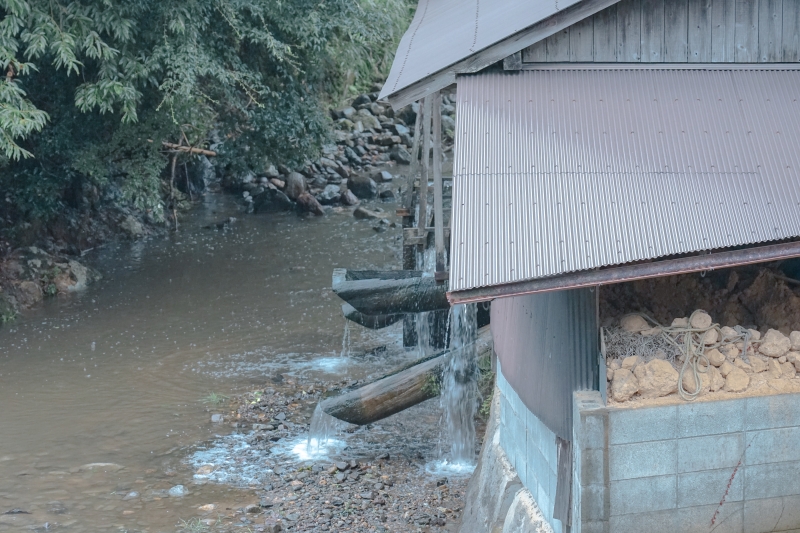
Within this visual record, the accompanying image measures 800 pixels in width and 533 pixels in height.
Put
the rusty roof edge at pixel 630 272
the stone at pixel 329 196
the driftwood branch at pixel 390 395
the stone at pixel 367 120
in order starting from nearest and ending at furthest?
the rusty roof edge at pixel 630 272 → the driftwood branch at pixel 390 395 → the stone at pixel 329 196 → the stone at pixel 367 120

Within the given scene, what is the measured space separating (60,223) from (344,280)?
28.6ft

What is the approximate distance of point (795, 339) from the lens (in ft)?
16.4

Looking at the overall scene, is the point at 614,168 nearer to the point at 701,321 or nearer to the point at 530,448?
the point at 701,321

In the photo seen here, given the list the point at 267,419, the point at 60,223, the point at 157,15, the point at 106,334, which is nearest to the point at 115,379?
the point at 106,334

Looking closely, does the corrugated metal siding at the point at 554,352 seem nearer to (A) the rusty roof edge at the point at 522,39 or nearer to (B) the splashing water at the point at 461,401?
(A) the rusty roof edge at the point at 522,39

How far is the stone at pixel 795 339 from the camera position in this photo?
4973mm

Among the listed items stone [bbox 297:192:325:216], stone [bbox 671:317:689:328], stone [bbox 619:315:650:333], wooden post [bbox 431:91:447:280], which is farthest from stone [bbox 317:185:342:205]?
stone [bbox 671:317:689:328]

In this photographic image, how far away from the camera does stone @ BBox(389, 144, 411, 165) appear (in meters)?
27.4

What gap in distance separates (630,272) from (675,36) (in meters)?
2.35

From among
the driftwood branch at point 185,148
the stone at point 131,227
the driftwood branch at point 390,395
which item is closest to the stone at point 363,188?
the driftwood branch at point 185,148

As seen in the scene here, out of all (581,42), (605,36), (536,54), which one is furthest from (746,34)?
(536,54)

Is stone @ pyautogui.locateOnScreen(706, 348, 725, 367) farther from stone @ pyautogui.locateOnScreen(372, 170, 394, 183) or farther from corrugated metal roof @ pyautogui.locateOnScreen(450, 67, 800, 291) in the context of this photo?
stone @ pyautogui.locateOnScreen(372, 170, 394, 183)

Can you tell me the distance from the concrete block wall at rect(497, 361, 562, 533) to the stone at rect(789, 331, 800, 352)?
150 cm

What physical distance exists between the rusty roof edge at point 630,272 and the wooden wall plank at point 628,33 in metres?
2.03
